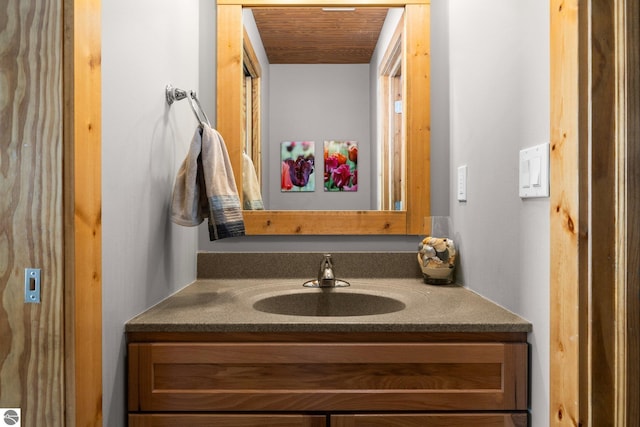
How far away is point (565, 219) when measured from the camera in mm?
855

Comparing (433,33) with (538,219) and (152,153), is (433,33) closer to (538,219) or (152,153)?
(538,219)

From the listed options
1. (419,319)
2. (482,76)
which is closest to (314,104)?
(482,76)

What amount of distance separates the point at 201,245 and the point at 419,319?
90 cm

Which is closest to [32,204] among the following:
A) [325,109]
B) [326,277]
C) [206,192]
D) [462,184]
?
[206,192]

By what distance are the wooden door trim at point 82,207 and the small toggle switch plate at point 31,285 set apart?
Answer: 53mm

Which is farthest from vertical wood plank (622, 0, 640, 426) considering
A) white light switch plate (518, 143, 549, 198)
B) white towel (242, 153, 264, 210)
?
white towel (242, 153, 264, 210)

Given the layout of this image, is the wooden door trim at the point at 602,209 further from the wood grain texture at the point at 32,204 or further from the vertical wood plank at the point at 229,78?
the vertical wood plank at the point at 229,78

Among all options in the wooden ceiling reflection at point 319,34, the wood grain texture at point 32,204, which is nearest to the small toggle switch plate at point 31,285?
the wood grain texture at point 32,204

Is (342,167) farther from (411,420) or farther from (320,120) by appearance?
(411,420)

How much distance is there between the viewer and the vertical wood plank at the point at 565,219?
82 cm

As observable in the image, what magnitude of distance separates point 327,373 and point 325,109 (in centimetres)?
99

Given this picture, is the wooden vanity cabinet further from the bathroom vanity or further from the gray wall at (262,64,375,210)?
the gray wall at (262,64,375,210)

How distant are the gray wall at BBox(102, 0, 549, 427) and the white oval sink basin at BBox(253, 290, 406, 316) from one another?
0.27 metres

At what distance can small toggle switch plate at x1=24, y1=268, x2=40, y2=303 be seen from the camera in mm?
831
